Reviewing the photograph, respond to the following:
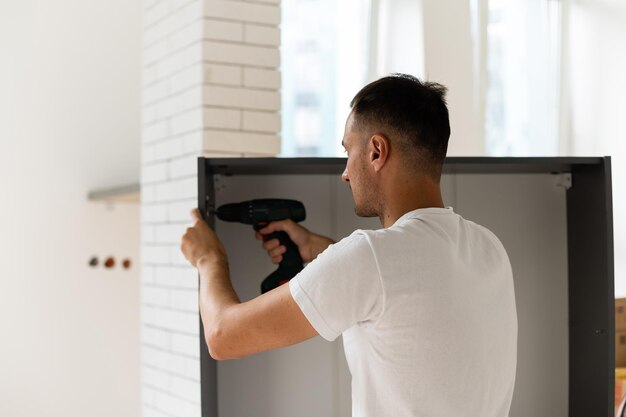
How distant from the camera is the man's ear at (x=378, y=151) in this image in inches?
60.6

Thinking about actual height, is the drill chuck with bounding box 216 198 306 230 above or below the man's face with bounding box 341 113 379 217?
below

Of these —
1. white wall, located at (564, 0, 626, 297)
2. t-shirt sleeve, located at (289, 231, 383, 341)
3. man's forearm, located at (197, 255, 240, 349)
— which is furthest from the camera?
white wall, located at (564, 0, 626, 297)

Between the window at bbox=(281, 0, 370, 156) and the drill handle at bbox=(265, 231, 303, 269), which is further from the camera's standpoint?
the window at bbox=(281, 0, 370, 156)

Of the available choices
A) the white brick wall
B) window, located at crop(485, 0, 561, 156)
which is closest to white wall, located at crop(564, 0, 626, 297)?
window, located at crop(485, 0, 561, 156)

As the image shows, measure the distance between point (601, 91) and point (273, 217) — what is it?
3113mm

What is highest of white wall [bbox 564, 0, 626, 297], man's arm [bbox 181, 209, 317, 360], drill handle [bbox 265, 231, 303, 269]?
white wall [bbox 564, 0, 626, 297]

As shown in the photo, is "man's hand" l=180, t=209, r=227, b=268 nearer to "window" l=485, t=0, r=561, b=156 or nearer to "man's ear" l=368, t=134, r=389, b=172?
"man's ear" l=368, t=134, r=389, b=172

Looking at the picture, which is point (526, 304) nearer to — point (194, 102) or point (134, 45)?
point (194, 102)

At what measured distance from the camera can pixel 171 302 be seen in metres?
2.99

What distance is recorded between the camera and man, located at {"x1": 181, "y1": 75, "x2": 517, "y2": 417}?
140 cm

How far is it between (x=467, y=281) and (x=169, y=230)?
5.70 ft

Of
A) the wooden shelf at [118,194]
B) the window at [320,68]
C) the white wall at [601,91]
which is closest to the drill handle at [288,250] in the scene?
the window at [320,68]

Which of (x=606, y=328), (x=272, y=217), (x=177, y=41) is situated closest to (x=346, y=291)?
(x=272, y=217)

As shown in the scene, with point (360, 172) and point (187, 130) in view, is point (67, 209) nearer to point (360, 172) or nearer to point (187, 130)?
point (187, 130)
